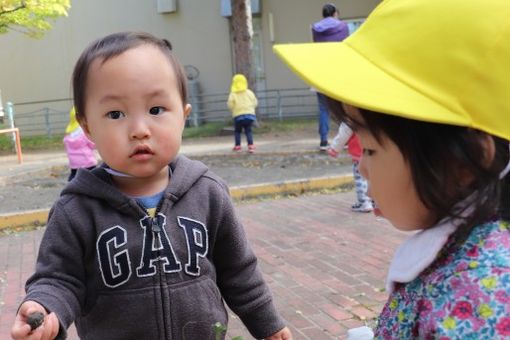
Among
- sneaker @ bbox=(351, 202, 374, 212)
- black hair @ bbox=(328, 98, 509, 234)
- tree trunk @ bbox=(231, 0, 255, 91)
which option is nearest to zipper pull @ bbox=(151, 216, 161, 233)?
black hair @ bbox=(328, 98, 509, 234)

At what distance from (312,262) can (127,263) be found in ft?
9.60

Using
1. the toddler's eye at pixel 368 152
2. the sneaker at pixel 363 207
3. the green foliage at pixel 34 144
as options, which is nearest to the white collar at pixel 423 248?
the toddler's eye at pixel 368 152

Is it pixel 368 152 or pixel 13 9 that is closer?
pixel 368 152

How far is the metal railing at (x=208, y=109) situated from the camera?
17.2 meters

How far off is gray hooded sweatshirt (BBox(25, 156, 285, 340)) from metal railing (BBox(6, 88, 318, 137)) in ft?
47.8

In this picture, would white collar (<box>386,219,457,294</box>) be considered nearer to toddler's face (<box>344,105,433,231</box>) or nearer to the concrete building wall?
toddler's face (<box>344,105,433,231</box>)

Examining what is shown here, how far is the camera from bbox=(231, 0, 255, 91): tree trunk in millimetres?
13938

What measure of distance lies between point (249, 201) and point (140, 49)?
5278 millimetres

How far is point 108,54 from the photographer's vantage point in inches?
66.4

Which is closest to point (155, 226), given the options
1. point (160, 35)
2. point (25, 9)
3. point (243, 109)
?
point (243, 109)

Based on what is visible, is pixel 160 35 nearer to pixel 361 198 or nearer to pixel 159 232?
pixel 361 198

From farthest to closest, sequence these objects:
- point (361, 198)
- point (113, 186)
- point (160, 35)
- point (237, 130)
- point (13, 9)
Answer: point (160, 35)
point (13, 9)
point (237, 130)
point (361, 198)
point (113, 186)

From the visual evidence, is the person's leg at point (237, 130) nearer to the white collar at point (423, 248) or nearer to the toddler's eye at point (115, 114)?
the toddler's eye at point (115, 114)

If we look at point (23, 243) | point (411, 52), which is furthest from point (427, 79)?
point (23, 243)
